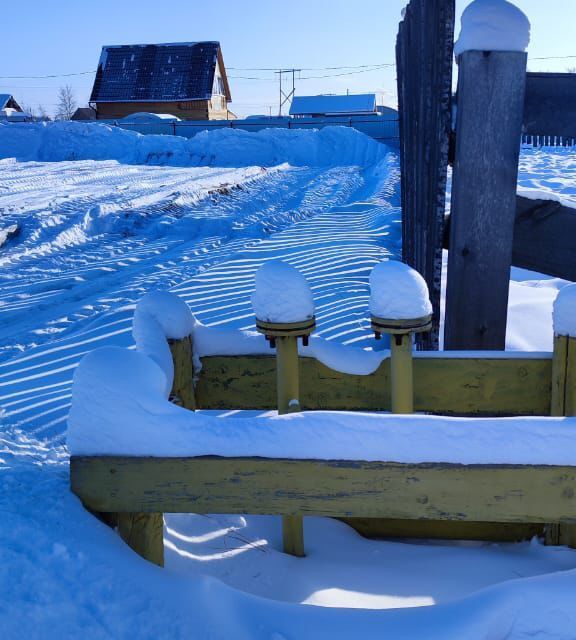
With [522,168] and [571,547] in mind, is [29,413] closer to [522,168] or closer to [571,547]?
[571,547]

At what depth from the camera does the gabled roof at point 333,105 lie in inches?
2144

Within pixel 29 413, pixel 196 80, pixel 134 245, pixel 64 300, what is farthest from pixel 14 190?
pixel 196 80

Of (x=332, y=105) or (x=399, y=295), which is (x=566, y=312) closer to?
(x=399, y=295)

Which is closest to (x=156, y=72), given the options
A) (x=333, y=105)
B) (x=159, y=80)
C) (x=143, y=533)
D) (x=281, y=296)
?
(x=159, y=80)

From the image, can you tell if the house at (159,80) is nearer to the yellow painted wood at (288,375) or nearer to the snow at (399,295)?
the yellow painted wood at (288,375)

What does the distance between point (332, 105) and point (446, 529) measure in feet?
185

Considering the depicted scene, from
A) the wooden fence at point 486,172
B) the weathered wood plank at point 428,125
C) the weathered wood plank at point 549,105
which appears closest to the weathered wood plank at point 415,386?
the wooden fence at point 486,172

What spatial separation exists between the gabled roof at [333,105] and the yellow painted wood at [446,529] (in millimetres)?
54408

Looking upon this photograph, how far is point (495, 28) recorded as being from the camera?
2.26 metres

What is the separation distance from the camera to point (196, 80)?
130 ft

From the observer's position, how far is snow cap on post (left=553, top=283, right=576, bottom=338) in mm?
2080

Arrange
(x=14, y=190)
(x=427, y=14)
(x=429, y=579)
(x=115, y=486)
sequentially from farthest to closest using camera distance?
(x=14, y=190), (x=427, y=14), (x=429, y=579), (x=115, y=486)

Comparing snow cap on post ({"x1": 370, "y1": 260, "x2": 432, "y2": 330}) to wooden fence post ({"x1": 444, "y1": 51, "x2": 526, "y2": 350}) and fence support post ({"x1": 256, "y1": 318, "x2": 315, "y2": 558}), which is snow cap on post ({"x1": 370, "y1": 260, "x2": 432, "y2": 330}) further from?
wooden fence post ({"x1": 444, "y1": 51, "x2": 526, "y2": 350})

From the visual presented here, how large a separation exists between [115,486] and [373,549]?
49.3 inches
